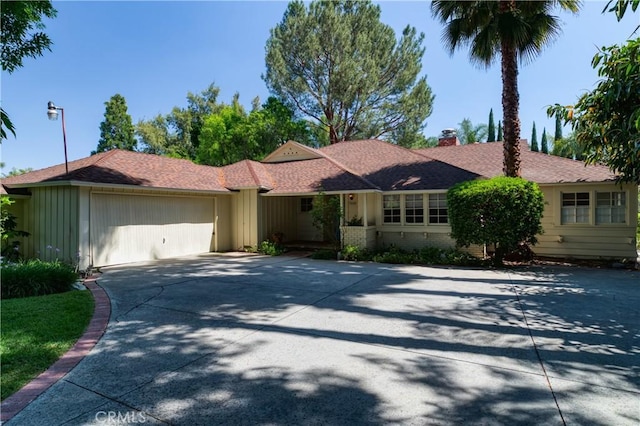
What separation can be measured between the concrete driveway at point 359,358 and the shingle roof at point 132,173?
15.2 ft

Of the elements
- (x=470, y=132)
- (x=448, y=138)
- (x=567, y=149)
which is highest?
(x=470, y=132)

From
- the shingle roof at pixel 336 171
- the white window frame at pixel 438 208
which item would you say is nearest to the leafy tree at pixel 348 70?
the shingle roof at pixel 336 171

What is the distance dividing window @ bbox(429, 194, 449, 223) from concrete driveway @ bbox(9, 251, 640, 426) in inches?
215

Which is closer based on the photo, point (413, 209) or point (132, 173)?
point (132, 173)

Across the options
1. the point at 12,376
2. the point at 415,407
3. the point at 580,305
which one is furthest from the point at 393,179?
the point at 12,376

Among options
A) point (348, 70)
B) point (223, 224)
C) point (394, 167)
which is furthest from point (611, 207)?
point (348, 70)

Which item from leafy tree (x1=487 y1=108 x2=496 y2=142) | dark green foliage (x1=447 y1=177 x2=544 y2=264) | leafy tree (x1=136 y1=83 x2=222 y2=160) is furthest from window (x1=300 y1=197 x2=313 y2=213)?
leafy tree (x1=487 y1=108 x2=496 y2=142)

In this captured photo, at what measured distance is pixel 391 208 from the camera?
47.5ft

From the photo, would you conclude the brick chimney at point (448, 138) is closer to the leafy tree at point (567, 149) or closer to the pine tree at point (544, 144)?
the leafy tree at point (567, 149)

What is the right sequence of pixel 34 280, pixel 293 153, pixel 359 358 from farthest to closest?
pixel 293 153
pixel 34 280
pixel 359 358

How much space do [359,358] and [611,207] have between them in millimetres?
12921

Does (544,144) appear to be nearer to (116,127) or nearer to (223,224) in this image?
(223,224)

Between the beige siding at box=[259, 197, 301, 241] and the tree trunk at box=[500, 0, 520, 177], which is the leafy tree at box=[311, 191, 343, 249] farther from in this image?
the tree trunk at box=[500, 0, 520, 177]

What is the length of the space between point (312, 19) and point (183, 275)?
881 inches
